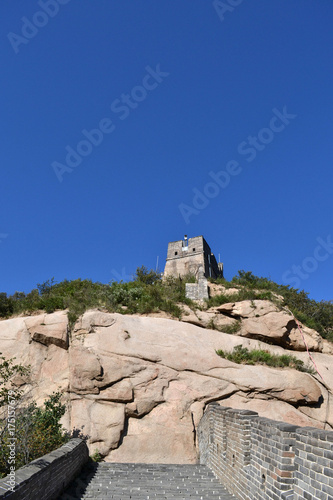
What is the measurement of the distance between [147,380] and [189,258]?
19331mm

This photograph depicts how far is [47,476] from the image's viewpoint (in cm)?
538

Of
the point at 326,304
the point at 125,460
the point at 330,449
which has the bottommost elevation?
the point at 125,460

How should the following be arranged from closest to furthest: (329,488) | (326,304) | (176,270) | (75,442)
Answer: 1. (329,488)
2. (75,442)
3. (326,304)
4. (176,270)

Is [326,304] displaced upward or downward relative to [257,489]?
upward

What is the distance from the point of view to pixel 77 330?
11.9 m

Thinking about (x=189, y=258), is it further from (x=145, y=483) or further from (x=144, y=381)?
(x=145, y=483)

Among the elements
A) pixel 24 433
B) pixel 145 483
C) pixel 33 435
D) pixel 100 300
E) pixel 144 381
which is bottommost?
pixel 145 483

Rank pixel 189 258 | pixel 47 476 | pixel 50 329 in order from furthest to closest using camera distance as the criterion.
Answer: pixel 189 258 < pixel 50 329 < pixel 47 476

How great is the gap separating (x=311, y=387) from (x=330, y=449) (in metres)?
8.54

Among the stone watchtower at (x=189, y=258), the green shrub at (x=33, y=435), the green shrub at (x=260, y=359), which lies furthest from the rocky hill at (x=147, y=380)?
the stone watchtower at (x=189, y=258)

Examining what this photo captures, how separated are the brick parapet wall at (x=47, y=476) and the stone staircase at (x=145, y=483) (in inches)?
11.4

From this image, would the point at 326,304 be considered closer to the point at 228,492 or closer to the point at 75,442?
the point at 228,492

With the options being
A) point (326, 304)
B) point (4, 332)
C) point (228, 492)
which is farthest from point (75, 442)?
A: point (326, 304)

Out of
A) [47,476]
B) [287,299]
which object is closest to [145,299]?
[287,299]
